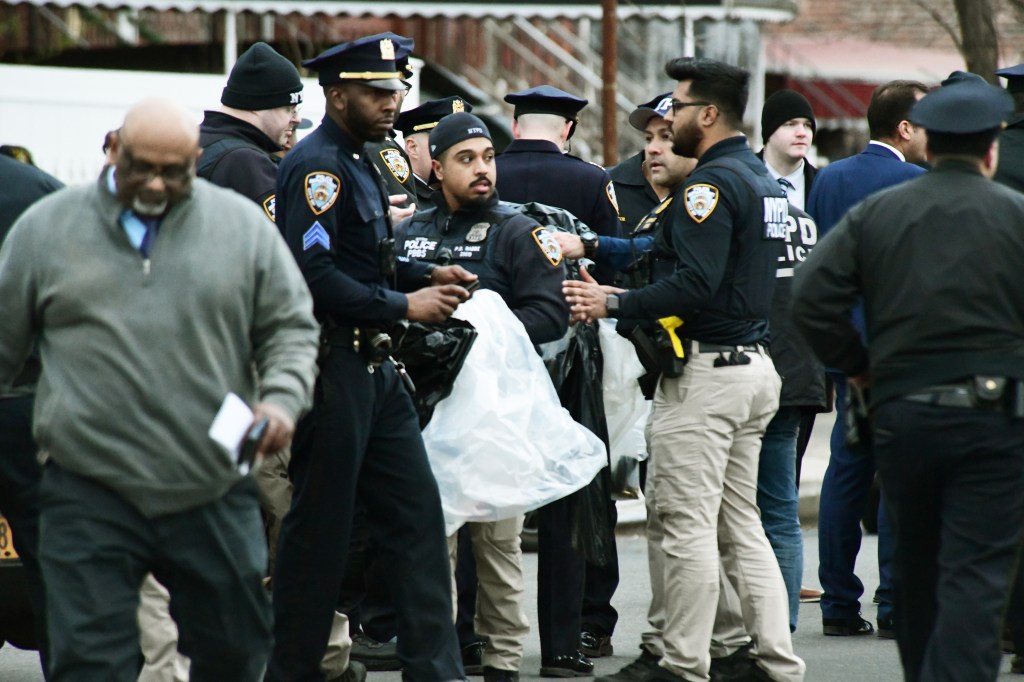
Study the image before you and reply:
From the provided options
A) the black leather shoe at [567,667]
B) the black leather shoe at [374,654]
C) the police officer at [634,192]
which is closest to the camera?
the black leather shoe at [567,667]

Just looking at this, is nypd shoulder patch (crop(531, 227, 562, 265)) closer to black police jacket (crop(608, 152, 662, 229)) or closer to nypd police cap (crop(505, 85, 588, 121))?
nypd police cap (crop(505, 85, 588, 121))

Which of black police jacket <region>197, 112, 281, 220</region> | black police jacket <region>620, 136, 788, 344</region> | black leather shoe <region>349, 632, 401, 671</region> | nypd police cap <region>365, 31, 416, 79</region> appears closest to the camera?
nypd police cap <region>365, 31, 416, 79</region>

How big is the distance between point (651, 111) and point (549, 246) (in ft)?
4.34

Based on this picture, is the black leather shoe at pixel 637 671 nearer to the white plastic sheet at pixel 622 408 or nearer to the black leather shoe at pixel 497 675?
the black leather shoe at pixel 497 675

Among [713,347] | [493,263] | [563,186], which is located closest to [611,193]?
[563,186]

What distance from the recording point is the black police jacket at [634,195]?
7904 millimetres

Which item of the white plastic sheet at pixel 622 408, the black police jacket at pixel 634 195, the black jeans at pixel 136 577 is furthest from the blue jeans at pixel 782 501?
the black jeans at pixel 136 577

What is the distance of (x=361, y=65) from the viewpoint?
217 inches

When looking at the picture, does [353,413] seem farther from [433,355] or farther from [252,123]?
[252,123]

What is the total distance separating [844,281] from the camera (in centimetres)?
495

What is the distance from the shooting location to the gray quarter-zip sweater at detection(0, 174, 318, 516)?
13.6 ft

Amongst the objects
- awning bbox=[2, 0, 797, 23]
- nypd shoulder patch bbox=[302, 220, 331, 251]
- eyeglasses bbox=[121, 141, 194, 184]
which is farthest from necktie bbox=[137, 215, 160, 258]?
awning bbox=[2, 0, 797, 23]

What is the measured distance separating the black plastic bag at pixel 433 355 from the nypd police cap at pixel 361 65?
95 centimetres

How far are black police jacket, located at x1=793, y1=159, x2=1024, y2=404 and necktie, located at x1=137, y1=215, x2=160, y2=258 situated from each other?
1.98 meters
